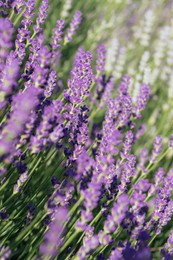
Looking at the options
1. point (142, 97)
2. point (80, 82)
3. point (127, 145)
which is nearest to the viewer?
point (80, 82)

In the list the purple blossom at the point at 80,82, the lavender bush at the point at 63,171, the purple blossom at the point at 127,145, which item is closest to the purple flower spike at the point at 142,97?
the lavender bush at the point at 63,171

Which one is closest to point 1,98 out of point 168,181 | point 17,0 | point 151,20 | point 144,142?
point 17,0

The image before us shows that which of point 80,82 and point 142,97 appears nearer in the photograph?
point 80,82

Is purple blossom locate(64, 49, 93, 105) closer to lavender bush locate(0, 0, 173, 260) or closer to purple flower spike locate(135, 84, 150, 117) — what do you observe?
lavender bush locate(0, 0, 173, 260)

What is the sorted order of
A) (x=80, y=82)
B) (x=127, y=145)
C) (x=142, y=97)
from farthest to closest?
(x=142, y=97) < (x=127, y=145) < (x=80, y=82)

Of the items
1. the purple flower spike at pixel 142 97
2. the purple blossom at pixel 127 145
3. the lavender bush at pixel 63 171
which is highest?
the purple flower spike at pixel 142 97

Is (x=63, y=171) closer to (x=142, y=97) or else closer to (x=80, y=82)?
(x=80, y=82)

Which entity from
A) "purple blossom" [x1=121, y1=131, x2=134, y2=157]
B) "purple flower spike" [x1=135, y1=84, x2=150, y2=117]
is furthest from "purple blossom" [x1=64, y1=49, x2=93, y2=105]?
"purple flower spike" [x1=135, y1=84, x2=150, y2=117]

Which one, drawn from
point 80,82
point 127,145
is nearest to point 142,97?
point 127,145

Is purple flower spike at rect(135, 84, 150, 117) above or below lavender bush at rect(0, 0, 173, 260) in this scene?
above

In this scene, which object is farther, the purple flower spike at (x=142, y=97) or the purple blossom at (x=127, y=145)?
the purple flower spike at (x=142, y=97)

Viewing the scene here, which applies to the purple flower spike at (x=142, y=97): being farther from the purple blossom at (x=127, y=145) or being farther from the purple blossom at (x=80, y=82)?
the purple blossom at (x=80, y=82)

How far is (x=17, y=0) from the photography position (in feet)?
6.21

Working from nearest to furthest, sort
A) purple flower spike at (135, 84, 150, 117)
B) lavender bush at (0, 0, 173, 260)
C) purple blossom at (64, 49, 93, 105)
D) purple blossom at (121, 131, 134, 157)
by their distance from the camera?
lavender bush at (0, 0, 173, 260)
purple blossom at (64, 49, 93, 105)
purple blossom at (121, 131, 134, 157)
purple flower spike at (135, 84, 150, 117)
